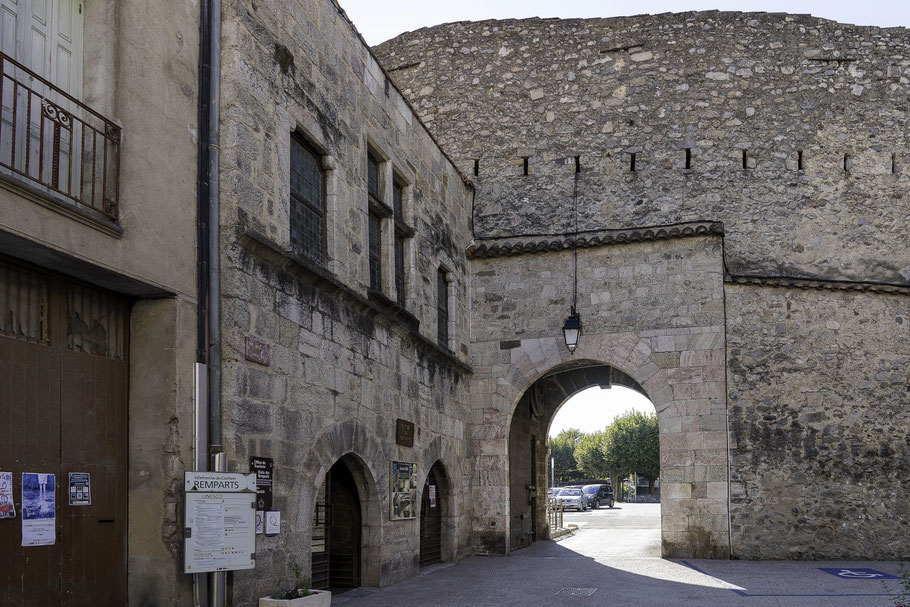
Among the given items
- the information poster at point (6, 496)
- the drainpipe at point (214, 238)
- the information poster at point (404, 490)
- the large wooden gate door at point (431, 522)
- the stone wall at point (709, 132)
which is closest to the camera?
the information poster at point (6, 496)

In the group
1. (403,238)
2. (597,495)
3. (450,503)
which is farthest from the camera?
(597,495)

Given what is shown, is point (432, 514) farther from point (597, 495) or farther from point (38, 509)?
point (597, 495)

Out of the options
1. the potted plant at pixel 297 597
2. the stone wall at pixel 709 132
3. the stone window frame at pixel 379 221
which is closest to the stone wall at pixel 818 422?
the stone wall at pixel 709 132

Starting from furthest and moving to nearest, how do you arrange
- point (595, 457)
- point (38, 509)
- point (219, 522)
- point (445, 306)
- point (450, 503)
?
1. point (595, 457)
2. point (445, 306)
3. point (450, 503)
4. point (219, 522)
5. point (38, 509)

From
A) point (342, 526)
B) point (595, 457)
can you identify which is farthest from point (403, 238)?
point (595, 457)

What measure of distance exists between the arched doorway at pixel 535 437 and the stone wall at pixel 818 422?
2.56m

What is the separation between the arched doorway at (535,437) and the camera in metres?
14.8

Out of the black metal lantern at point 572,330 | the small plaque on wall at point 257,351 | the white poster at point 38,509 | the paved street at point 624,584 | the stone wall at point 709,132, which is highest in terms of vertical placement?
the stone wall at point 709,132

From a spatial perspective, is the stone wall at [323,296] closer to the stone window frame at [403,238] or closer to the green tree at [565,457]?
the stone window frame at [403,238]

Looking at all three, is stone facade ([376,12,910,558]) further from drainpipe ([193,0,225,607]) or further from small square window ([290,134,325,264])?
drainpipe ([193,0,225,607])

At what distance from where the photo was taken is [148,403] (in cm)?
617

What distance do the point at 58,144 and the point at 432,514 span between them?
8266 mm

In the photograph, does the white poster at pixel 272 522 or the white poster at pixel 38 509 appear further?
the white poster at pixel 272 522

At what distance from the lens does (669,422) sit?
12.9 m
